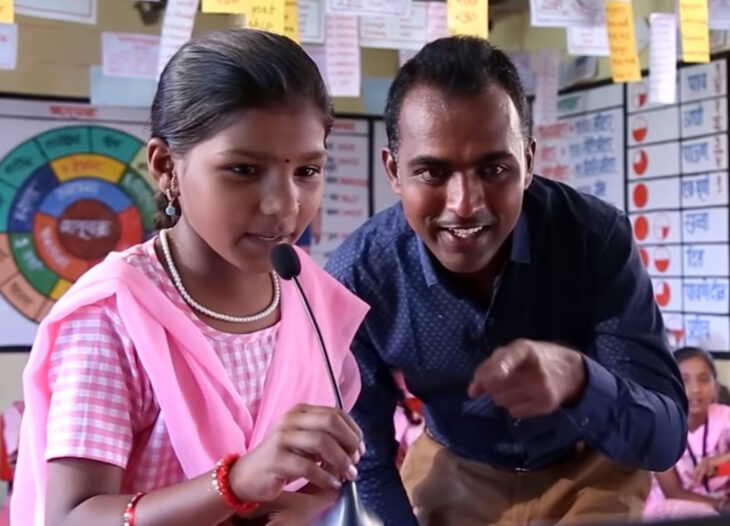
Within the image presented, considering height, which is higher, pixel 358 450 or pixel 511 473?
pixel 358 450

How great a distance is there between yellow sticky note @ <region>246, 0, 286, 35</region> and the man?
0.63m

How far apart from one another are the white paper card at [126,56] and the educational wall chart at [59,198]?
1.57 feet

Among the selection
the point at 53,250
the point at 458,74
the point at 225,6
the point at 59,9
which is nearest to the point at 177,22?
the point at 225,6

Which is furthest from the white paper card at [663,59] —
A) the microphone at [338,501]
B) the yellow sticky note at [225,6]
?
the microphone at [338,501]

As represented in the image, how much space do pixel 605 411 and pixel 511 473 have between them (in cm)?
27

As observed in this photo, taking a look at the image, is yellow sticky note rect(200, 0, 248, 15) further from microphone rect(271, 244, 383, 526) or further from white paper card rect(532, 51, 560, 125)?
white paper card rect(532, 51, 560, 125)

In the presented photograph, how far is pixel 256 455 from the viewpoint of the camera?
2.76ft

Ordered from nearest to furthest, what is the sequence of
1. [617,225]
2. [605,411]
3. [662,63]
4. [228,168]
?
[228,168]
[605,411]
[617,225]
[662,63]

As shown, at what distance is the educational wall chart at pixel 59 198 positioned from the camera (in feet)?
10.6

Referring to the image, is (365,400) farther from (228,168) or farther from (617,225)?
(228,168)

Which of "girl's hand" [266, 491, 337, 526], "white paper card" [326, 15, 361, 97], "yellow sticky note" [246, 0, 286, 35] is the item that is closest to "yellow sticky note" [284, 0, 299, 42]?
"yellow sticky note" [246, 0, 286, 35]

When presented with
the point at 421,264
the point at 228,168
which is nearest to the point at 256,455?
the point at 228,168

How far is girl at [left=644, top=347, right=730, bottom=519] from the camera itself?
3.18 m

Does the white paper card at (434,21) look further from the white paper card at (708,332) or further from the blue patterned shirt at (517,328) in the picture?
the white paper card at (708,332)
